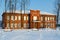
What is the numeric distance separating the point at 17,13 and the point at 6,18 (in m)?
4.09

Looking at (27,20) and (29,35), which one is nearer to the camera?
(29,35)

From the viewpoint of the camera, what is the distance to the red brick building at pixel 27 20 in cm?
5822

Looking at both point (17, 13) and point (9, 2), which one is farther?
point (17, 13)

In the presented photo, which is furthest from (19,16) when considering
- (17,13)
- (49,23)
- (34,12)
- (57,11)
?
(57,11)

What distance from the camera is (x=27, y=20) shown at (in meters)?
60.2

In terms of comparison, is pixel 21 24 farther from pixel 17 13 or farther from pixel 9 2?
pixel 9 2

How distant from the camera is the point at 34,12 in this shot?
59812 millimetres

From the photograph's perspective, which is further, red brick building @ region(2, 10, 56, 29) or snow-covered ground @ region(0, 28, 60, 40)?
red brick building @ region(2, 10, 56, 29)

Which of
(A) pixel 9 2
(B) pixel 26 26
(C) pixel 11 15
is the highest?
(A) pixel 9 2

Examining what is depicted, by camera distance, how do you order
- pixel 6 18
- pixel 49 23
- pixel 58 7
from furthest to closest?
1. pixel 58 7
2. pixel 49 23
3. pixel 6 18

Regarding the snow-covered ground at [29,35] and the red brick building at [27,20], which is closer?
the snow-covered ground at [29,35]

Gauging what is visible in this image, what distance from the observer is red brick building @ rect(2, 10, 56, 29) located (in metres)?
58.2

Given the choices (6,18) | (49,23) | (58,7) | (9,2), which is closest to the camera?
(9,2)

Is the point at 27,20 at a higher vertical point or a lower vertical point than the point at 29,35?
lower
